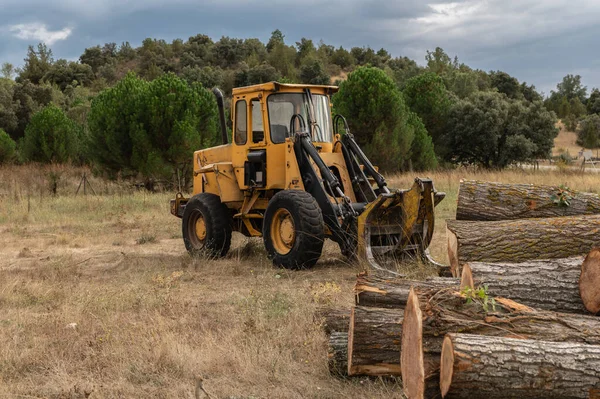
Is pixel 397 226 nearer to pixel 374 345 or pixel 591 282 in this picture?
pixel 591 282

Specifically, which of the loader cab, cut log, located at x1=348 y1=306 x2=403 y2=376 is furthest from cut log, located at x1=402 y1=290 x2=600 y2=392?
the loader cab

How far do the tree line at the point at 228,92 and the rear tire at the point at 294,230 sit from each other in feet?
51.6

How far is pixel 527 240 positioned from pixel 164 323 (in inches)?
148

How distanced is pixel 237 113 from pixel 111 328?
5.51 m

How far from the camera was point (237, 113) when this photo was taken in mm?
Result: 11688

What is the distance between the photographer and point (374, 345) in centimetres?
522

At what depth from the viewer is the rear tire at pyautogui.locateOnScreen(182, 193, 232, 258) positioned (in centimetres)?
1181

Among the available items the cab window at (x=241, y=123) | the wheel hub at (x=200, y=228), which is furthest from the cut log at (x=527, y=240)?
the wheel hub at (x=200, y=228)

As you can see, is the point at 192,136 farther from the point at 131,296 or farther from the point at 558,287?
the point at 558,287

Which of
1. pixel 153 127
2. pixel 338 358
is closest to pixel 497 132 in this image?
pixel 153 127

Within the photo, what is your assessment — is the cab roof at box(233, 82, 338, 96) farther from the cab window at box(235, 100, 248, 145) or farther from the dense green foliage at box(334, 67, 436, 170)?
the dense green foliage at box(334, 67, 436, 170)

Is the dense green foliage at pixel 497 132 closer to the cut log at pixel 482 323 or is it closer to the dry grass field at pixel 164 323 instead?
the dry grass field at pixel 164 323

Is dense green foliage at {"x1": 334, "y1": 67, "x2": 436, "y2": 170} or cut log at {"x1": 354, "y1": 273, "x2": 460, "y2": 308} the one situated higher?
dense green foliage at {"x1": 334, "y1": 67, "x2": 436, "y2": 170}

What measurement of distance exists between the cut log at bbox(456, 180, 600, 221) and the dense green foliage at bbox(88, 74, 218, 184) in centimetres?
1803
